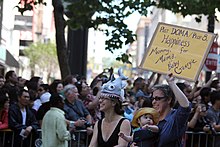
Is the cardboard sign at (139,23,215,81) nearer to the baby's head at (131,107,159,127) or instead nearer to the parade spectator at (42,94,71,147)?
the baby's head at (131,107,159,127)

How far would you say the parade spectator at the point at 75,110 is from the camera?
10.8 metres

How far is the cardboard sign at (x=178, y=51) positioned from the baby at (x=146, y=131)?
124 centimetres

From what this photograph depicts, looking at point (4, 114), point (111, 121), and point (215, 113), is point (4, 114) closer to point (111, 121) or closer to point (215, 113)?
point (215, 113)

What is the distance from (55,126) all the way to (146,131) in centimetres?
392

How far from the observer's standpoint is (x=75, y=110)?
36.3ft

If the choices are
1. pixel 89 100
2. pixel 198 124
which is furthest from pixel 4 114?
pixel 198 124

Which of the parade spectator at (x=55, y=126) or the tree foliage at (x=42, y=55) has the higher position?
the tree foliage at (x=42, y=55)

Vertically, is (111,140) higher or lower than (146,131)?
lower

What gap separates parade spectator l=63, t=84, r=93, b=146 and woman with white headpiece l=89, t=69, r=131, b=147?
12.5 feet

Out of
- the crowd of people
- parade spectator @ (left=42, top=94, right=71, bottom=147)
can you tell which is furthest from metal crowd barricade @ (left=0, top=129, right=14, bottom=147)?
parade spectator @ (left=42, top=94, right=71, bottom=147)

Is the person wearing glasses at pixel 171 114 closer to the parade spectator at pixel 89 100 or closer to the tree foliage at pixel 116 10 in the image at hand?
the parade spectator at pixel 89 100

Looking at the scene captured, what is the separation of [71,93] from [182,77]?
351 centimetres

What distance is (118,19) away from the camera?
621 inches

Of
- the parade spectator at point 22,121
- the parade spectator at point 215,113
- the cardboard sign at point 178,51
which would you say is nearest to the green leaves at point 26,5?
the parade spectator at point 22,121
